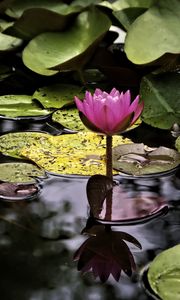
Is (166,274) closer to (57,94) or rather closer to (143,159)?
(143,159)

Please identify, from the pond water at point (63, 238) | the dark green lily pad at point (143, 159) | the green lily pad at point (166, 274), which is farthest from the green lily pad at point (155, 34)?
the green lily pad at point (166, 274)

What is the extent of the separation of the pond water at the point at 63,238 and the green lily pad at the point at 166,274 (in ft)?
0.09

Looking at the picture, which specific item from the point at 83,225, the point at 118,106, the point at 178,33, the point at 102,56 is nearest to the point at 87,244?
the point at 83,225

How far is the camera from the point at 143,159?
147cm

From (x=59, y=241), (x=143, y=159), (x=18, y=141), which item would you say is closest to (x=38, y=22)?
(x=18, y=141)

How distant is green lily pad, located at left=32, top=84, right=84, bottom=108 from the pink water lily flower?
547mm

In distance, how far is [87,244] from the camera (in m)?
1.17

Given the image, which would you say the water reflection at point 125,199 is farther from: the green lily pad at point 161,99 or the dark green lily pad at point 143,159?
the green lily pad at point 161,99

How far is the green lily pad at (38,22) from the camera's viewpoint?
2010mm

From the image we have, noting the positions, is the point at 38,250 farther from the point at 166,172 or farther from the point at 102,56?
the point at 102,56

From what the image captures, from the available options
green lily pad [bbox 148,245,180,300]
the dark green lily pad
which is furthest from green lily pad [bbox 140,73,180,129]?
green lily pad [bbox 148,245,180,300]

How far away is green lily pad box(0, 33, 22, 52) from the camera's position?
2.20 meters

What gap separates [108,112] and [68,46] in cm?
77

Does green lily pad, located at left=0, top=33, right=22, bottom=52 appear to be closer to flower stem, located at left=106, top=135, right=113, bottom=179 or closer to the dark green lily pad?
the dark green lily pad
